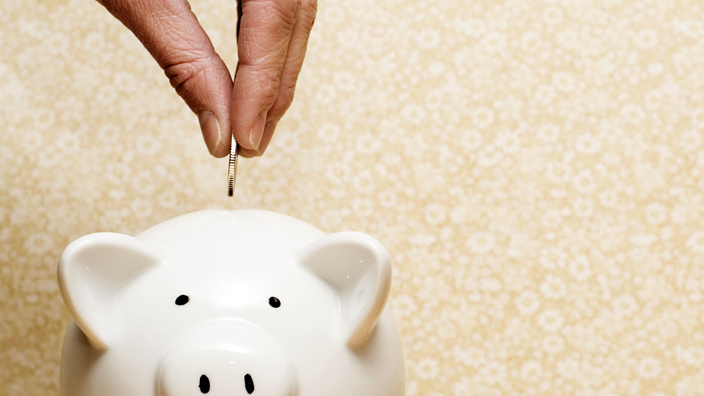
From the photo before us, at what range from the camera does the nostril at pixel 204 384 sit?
0.56 m

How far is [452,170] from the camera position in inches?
47.0

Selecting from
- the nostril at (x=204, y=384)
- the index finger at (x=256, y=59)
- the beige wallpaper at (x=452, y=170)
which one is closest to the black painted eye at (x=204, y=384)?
the nostril at (x=204, y=384)

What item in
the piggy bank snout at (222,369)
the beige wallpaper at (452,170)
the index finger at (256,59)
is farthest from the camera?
the beige wallpaper at (452,170)

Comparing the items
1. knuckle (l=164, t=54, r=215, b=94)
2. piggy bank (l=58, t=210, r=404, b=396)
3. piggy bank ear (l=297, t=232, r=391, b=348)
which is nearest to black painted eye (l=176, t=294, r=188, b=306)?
piggy bank (l=58, t=210, r=404, b=396)

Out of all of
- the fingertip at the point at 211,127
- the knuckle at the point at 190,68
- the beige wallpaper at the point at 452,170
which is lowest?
the beige wallpaper at the point at 452,170

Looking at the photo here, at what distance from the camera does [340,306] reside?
2.12ft

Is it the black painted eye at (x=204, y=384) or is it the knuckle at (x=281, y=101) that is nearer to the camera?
the black painted eye at (x=204, y=384)

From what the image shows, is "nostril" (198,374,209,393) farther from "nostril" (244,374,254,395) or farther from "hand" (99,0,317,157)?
"hand" (99,0,317,157)

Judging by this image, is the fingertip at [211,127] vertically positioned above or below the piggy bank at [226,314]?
above

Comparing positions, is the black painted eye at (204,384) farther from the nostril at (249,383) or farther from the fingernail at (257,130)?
the fingernail at (257,130)

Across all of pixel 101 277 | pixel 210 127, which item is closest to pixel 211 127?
pixel 210 127

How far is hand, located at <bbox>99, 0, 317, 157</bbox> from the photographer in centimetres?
70

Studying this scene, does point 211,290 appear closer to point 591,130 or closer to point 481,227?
point 481,227

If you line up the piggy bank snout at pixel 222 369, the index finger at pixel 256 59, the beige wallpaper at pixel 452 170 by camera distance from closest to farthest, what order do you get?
the piggy bank snout at pixel 222 369 → the index finger at pixel 256 59 → the beige wallpaper at pixel 452 170
